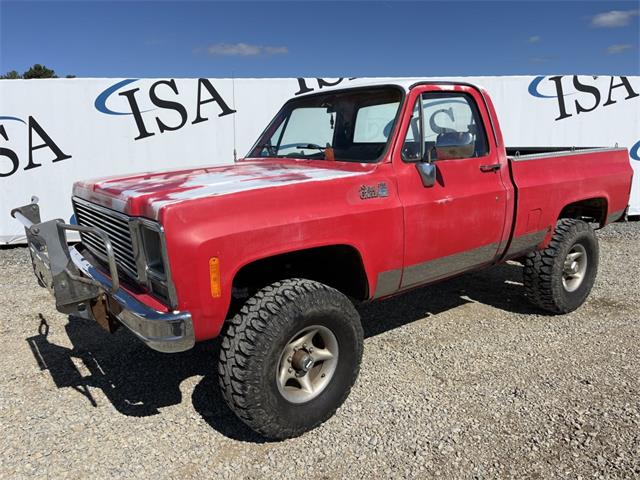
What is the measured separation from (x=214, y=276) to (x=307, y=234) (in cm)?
57

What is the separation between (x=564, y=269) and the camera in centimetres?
472

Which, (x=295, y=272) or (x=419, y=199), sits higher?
(x=419, y=199)

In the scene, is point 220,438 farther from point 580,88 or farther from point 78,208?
point 580,88

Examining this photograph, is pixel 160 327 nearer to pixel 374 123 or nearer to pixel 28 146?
pixel 374 123

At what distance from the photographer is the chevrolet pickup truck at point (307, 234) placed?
258 centimetres

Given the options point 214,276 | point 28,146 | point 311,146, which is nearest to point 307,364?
point 214,276

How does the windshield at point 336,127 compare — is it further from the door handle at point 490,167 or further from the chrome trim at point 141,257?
the chrome trim at point 141,257

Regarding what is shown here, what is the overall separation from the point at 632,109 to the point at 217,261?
30.7 feet

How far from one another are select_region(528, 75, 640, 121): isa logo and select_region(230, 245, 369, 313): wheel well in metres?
7.25

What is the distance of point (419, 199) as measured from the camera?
3.36 m

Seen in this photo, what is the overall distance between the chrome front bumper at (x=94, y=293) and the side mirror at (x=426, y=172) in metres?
1.72

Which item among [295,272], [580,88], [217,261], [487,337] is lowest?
[487,337]

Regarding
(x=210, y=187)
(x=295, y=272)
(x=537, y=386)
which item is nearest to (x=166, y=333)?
(x=210, y=187)

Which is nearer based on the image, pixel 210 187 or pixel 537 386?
pixel 210 187
